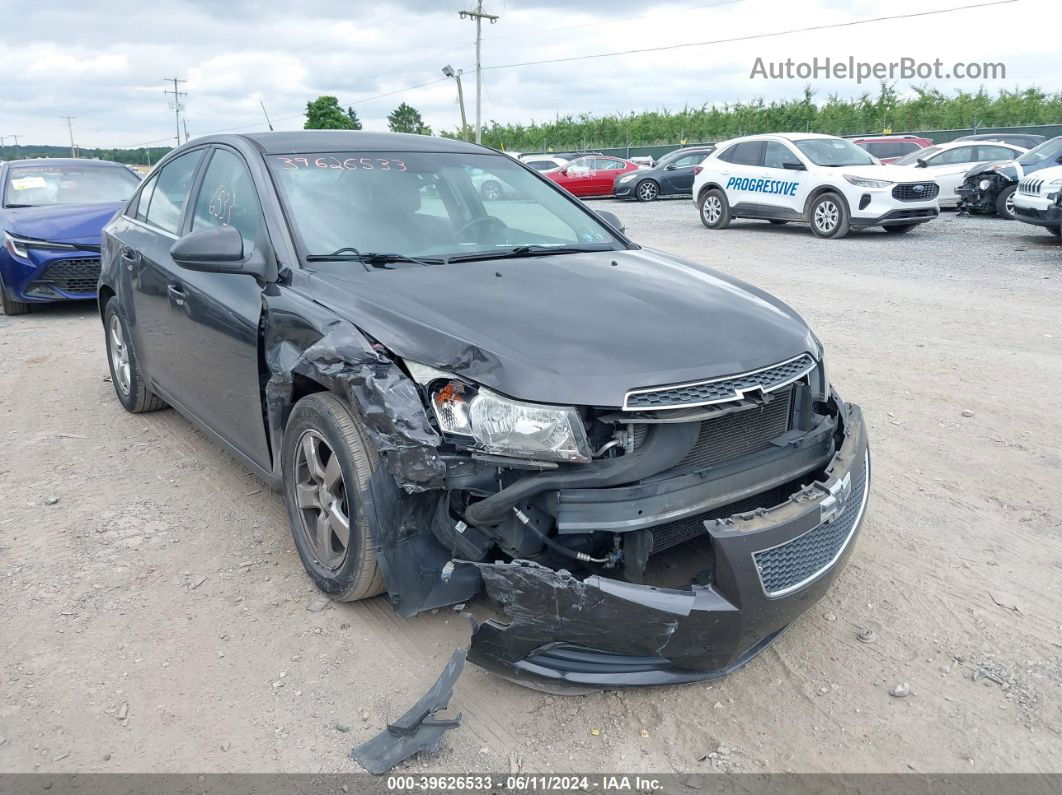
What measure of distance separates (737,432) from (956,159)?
17.4m

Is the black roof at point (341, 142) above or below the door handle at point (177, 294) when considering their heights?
above

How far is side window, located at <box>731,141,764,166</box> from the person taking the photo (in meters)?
14.7

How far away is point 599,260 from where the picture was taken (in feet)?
12.1

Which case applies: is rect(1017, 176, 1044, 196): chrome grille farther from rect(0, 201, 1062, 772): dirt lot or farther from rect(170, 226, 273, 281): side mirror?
rect(170, 226, 273, 281): side mirror

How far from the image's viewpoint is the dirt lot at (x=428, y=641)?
8.08 ft

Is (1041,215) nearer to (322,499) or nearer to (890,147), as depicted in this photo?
(890,147)

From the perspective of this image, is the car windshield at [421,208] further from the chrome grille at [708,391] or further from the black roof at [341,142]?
the chrome grille at [708,391]

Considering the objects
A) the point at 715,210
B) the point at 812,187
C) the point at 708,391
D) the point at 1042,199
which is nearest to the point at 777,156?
the point at 812,187

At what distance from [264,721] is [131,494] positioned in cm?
209

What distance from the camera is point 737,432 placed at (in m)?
2.74

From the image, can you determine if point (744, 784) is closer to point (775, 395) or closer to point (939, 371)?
point (775, 395)

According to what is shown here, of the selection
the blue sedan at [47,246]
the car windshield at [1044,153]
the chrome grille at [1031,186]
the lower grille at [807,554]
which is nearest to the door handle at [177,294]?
the lower grille at [807,554]

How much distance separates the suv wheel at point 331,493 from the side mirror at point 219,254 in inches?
26.0

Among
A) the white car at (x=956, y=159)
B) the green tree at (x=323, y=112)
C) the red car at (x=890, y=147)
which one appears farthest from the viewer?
the green tree at (x=323, y=112)
